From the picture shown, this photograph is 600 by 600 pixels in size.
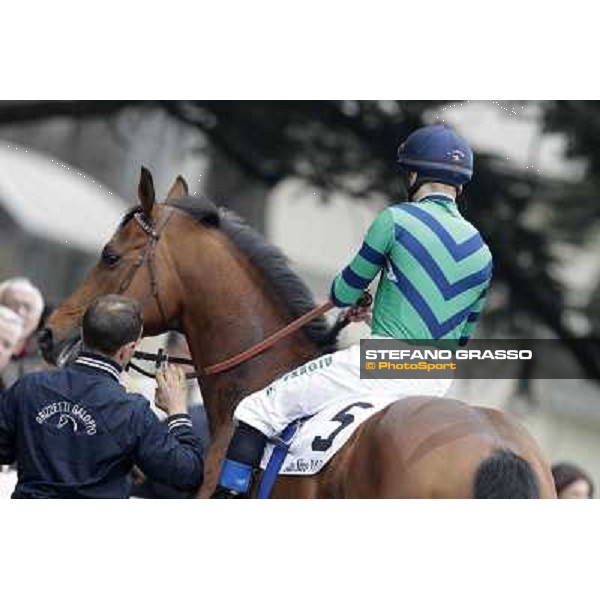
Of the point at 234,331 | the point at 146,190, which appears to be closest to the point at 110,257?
the point at 146,190

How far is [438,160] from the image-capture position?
14.4ft

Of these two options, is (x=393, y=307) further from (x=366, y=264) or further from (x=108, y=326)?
(x=108, y=326)

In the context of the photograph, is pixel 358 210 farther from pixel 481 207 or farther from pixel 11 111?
pixel 11 111

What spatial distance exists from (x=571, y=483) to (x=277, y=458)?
5.91 feet

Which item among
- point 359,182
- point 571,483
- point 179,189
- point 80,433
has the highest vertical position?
point 359,182

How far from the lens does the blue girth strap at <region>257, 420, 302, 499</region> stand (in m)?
4.28

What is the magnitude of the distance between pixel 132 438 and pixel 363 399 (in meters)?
0.70

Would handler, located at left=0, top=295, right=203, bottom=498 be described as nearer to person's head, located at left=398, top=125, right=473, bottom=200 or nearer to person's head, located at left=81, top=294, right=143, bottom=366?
person's head, located at left=81, top=294, right=143, bottom=366

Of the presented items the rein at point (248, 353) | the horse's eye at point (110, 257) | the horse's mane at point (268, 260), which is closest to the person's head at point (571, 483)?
the horse's mane at point (268, 260)

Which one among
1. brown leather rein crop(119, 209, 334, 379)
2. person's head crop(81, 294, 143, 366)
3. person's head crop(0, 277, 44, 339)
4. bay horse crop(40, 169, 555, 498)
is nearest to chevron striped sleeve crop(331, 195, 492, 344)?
brown leather rein crop(119, 209, 334, 379)

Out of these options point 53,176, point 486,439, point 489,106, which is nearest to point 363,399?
point 486,439

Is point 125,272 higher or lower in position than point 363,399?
higher

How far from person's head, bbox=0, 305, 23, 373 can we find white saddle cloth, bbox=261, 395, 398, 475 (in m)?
1.73

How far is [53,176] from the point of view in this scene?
37.3ft
